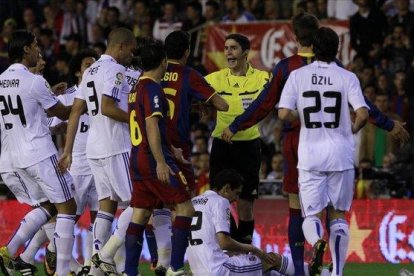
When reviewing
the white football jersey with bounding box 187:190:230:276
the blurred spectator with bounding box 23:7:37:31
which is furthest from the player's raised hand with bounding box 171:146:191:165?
the blurred spectator with bounding box 23:7:37:31

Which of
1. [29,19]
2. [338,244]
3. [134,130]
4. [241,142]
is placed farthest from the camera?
[29,19]

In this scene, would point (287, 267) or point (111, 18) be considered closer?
point (287, 267)

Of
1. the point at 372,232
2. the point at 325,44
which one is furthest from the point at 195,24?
the point at 325,44

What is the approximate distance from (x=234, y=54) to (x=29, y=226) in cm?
286

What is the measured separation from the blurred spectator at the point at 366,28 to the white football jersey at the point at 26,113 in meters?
8.59

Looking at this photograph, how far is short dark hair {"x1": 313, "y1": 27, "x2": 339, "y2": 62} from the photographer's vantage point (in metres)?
→ 12.2

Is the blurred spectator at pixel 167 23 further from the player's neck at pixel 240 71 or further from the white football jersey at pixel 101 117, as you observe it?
the white football jersey at pixel 101 117

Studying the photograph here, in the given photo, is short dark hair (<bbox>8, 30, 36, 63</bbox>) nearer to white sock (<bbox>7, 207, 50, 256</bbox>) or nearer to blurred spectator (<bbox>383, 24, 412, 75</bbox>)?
white sock (<bbox>7, 207, 50, 256</bbox>)

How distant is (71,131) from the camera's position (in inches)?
512

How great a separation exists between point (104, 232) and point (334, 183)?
2402 millimetres

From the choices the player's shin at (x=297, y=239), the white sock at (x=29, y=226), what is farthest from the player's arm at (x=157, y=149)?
the white sock at (x=29, y=226)

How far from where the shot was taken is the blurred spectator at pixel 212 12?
2212 cm

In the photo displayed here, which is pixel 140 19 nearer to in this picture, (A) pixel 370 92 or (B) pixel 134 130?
(A) pixel 370 92

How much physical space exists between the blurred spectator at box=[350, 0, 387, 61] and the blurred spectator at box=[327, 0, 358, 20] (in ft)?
0.93
